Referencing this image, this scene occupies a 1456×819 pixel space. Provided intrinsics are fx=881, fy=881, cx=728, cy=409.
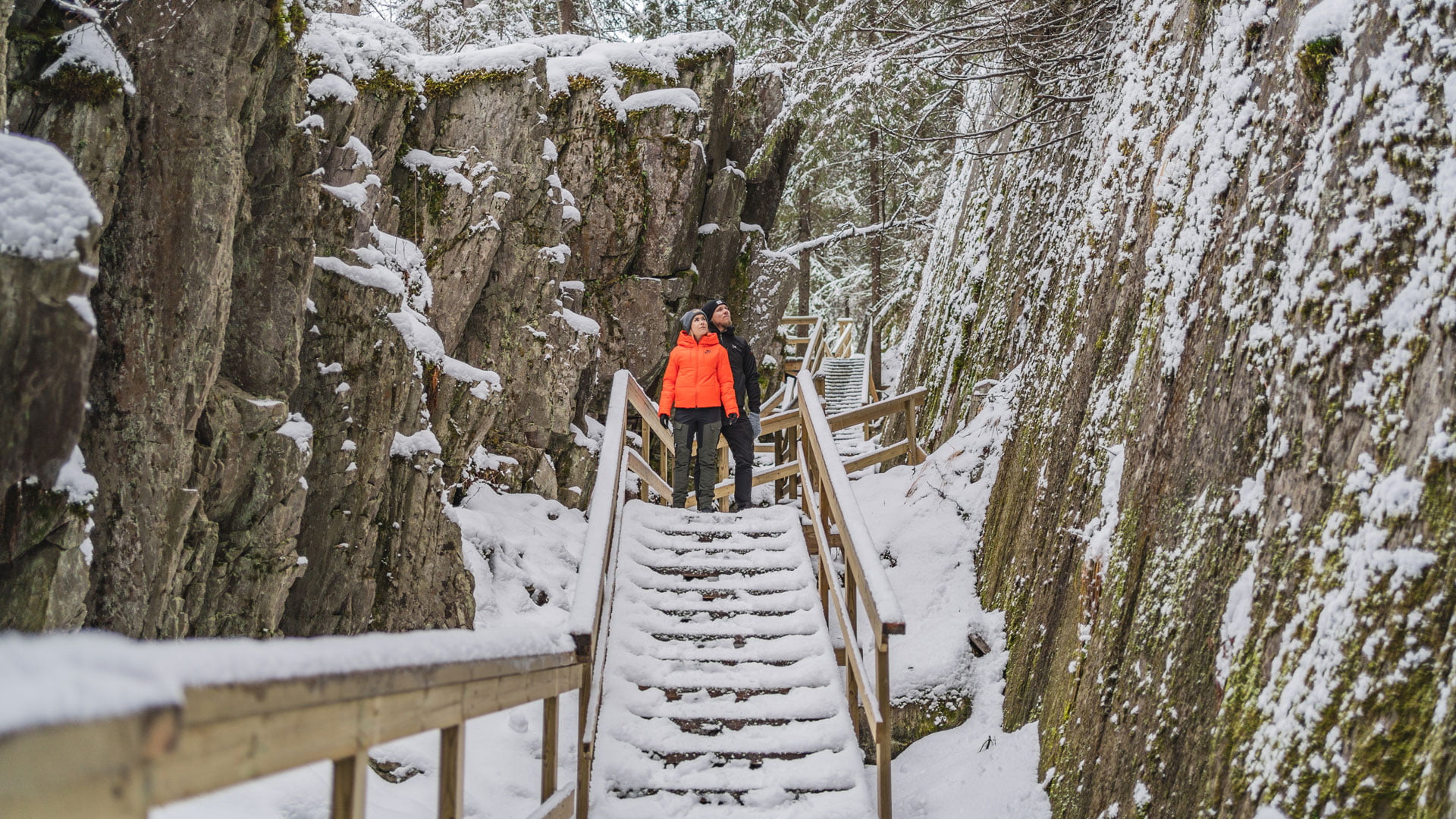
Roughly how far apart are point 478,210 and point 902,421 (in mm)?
5572

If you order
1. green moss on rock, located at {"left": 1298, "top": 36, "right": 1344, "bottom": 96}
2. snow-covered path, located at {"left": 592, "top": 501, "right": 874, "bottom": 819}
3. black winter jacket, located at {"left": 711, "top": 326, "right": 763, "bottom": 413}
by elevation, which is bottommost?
snow-covered path, located at {"left": 592, "top": 501, "right": 874, "bottom": 819}

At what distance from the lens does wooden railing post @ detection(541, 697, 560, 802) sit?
131 inches

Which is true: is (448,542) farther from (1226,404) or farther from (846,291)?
(846,291)

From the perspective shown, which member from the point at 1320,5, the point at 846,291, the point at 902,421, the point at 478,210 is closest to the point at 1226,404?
the point at 1320,5

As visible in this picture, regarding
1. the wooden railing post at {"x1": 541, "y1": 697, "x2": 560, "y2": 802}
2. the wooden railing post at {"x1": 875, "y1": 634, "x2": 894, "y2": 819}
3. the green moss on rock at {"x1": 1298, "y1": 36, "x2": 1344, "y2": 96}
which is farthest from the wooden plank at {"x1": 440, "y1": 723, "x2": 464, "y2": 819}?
the green moss on rock at {"x1": 1298, "y1": 36, "x2": 1344, "y2": 96}

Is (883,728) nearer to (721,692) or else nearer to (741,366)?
(721,692)

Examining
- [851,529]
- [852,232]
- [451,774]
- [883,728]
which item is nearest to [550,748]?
[451,774]

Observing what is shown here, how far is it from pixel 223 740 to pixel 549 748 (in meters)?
2.38

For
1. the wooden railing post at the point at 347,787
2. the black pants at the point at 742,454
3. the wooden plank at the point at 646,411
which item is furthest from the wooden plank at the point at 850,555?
the wooden railing post at the point at 347,787

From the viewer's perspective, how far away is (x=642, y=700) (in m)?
4.86

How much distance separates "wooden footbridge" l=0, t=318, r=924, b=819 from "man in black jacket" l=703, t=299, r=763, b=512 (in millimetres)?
577

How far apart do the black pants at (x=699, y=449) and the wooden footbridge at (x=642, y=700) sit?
0.32 meters

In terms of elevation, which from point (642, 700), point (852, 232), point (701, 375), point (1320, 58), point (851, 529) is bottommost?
point (642, 700)

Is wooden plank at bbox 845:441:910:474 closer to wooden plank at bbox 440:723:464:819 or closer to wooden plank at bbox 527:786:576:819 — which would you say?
wooden plank at bbox 527:786:576:819
